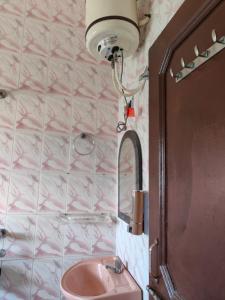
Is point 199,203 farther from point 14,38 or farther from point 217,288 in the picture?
point 14,38

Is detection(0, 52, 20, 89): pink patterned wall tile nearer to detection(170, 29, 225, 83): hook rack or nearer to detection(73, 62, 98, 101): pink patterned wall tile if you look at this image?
detection(73, 62, 98, 101): pink patterned wall tile

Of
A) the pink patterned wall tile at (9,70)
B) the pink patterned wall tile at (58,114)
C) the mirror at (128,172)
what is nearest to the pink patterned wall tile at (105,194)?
the mirror at (128,172)

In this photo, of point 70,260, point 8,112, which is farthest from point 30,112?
point 70,260

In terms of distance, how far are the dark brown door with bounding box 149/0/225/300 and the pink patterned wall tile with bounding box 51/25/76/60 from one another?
1.05 metres

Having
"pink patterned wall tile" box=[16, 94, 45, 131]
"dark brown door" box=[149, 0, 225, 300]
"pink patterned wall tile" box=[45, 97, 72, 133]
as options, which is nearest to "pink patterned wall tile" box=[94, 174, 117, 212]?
"pink patterned wall tile" box=[45, 97, 72, 133]

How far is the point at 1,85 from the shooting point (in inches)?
66.8

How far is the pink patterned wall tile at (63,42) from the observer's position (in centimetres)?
182

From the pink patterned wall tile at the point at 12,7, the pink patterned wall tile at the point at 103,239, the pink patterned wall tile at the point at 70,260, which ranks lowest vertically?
the pink patterned wall tile at the point at 70,260

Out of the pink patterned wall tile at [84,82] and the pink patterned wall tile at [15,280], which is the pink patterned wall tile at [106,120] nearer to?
the pink patterned wall tile at [84,82]

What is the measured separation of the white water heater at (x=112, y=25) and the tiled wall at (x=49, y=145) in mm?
579

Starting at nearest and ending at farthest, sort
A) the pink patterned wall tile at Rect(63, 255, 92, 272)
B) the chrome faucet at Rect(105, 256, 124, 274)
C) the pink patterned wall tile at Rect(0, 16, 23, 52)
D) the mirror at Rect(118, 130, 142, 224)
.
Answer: the mirror at Rect(118, 130, 142, 224) → the chrome faucet at Rect(105, 256, 124, 274) → the pink patterned wall tile at Rect(63, 255, 92, 272) → the pink patterned wall tile at Rect(0, 16, 23, 52)

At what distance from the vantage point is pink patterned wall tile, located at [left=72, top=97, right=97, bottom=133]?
5.83 ft

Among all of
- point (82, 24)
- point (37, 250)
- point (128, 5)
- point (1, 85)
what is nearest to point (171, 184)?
point (128, 5)

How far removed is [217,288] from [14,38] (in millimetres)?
1911
